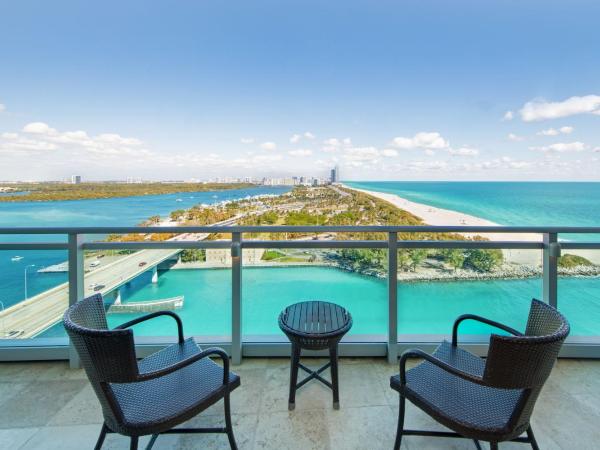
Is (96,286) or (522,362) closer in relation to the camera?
(522,362)

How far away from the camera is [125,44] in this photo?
8539 millimetres

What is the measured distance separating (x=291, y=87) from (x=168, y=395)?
11935mm

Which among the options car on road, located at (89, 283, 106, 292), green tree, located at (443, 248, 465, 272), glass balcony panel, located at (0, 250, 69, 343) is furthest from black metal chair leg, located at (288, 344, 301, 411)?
glass balcony panel, located at (0, 250, 69, 343)

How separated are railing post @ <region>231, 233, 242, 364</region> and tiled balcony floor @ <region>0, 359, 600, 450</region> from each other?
156mm

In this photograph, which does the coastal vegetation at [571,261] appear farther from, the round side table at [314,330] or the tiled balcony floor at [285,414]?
the round side table at [314,330]

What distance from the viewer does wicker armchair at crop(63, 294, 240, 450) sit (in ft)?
3.75

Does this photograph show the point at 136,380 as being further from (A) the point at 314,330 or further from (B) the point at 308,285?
(B) the point at 308,285

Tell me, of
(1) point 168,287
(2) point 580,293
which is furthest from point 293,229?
(2) point 580,293

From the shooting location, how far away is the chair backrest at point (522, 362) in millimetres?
1067

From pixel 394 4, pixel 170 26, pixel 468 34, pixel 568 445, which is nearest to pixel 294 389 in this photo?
pixel 568 445

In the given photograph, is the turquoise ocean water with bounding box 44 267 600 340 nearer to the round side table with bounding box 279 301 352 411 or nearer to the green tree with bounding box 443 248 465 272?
the green tree with bounding box 443 248 465 272

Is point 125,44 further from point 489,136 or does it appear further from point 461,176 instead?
point 489,136

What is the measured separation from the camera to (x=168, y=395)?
141 centimetres

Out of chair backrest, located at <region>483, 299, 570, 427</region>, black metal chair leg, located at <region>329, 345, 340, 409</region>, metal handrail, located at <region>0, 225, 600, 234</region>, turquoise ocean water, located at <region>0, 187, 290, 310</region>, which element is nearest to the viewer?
chair backrest, located at <region>483, 299, 570, 427</region>
